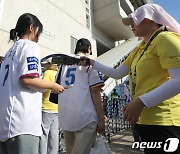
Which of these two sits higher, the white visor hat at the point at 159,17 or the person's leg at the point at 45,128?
the white visor hat at the point at 159,17

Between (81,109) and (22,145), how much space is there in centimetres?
84

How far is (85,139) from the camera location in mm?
2199

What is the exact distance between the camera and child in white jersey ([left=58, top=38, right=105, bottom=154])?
2.22 meters

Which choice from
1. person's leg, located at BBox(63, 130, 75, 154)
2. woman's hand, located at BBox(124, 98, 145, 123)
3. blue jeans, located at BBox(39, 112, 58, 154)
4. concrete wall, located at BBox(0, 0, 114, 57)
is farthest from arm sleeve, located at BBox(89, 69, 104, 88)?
concrete wall, located at BBox(0, 0, 114, 57)

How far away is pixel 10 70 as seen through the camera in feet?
5.37

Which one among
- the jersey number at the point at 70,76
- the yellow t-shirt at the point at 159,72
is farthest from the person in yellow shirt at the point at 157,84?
the jersey number at the point at 70,76

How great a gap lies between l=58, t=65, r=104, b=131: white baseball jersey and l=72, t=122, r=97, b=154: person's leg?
48 mm

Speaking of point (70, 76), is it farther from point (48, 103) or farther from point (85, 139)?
point (48, 103)

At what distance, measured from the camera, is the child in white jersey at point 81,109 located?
222cm

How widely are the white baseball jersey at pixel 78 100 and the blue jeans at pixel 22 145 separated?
71cm

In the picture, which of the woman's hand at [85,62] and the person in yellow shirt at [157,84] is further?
the woman's hand at [85,62]

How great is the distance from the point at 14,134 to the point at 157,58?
1.06m

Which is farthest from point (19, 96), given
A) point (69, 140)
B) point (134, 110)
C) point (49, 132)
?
point (49, 132)

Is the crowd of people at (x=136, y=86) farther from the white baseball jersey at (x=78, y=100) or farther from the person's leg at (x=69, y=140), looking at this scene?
the person's leg at (x=69, y=140)
